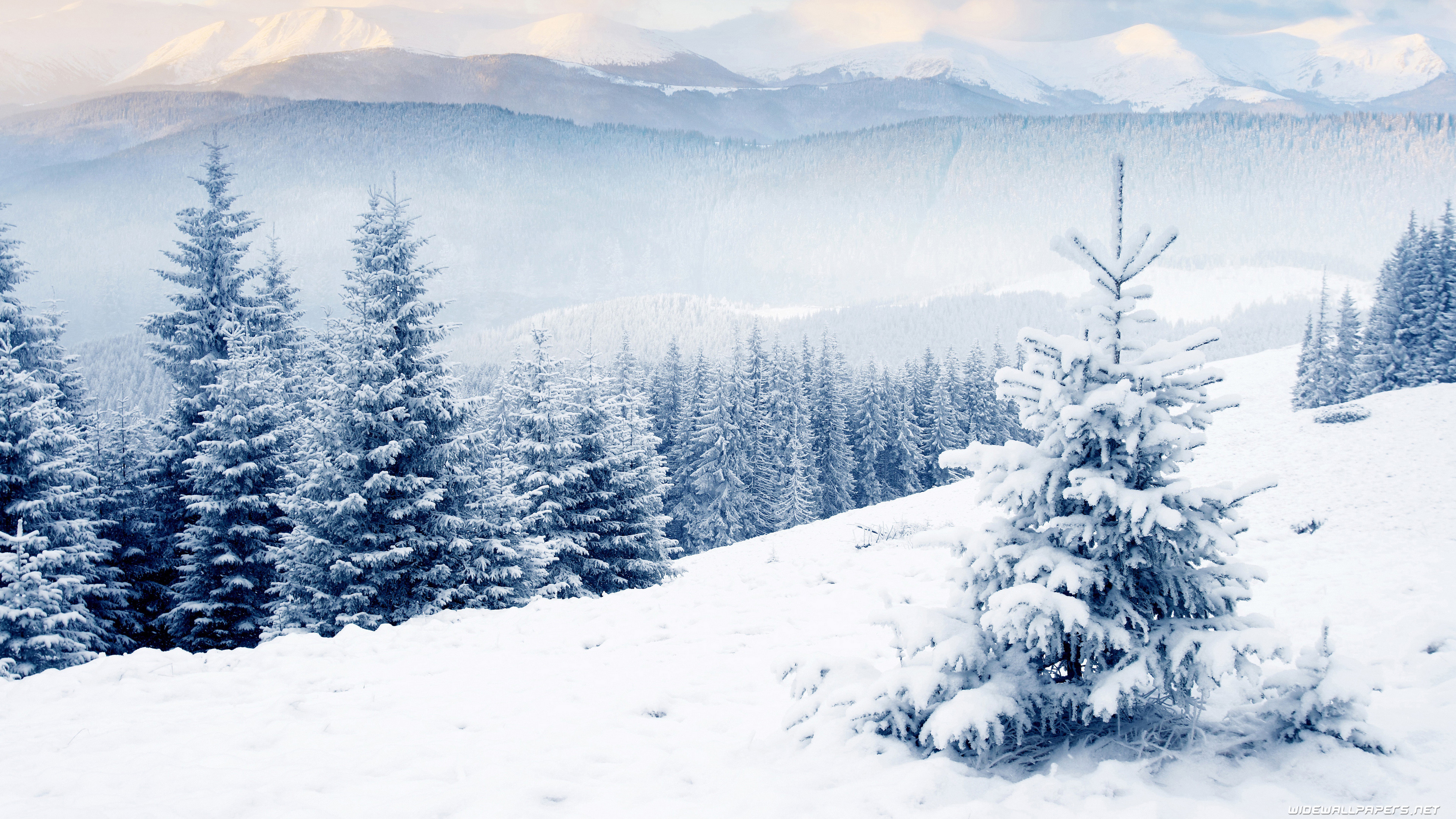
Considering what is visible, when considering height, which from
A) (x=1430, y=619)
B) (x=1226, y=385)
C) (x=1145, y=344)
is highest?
(x=1145, y=344)

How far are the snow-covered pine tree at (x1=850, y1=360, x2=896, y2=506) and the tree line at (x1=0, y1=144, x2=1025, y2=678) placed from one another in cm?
2969

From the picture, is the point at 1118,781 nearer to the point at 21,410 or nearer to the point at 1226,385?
the point at 21,410

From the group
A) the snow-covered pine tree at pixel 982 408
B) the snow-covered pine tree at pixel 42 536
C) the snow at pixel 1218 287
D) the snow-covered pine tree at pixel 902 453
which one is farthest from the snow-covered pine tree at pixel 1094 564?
the snow at pixel 1218 287

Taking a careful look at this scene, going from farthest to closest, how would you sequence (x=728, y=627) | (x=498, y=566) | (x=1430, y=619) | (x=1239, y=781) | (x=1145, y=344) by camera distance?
1. (x=498, y=566)
2. (x=728, y=627)
3. (x=1430, y=619)
4. (x=1145, y=344)
5. (x=1239, y=781)

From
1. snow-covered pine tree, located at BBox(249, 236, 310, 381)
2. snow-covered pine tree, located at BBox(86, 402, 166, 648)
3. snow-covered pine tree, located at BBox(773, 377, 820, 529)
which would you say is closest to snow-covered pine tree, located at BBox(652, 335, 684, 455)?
snow-covered pine tree, located at BBox(773, 377, 820, 529)

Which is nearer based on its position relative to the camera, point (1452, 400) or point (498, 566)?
point (498, 566)

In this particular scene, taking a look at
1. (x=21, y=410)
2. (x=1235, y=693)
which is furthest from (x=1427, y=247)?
(x=21, y=410)

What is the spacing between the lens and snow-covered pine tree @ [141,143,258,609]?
20734mm

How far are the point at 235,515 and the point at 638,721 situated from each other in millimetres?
15311

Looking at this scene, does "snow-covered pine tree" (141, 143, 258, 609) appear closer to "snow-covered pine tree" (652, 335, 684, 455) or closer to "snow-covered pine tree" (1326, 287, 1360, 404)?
"snow-covered pine tree" (652, 335, 684, 455)

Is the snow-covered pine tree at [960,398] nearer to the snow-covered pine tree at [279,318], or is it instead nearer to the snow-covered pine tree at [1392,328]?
the snow-covered pine tree at [1392,328]

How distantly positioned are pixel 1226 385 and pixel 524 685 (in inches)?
2340

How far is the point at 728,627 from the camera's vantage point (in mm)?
8422

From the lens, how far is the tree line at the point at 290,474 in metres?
13.0
